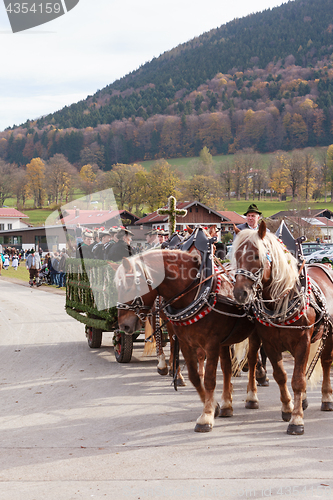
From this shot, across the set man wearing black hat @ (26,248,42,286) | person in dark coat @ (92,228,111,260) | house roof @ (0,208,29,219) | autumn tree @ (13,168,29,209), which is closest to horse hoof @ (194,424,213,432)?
person in dark coat @ (92,228,111,260)

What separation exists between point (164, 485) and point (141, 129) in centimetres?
13163

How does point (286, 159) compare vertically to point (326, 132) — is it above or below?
below

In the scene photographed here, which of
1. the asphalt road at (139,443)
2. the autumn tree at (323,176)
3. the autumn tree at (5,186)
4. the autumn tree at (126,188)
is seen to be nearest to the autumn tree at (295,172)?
the autumn tree at (323,176)

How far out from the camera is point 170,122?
5133 inches

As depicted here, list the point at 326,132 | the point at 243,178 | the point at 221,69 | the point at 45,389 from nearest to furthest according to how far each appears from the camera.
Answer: the point at 45,389, the point at 243,178, the point at 326,132, the point at 221,69

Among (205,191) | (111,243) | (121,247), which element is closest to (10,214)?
(205,191)

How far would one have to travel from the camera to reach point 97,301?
8422mm

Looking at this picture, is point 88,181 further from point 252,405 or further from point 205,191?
point 252,405

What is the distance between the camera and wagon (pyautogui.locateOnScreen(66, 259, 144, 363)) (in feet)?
25.8

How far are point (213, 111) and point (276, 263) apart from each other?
14070cm

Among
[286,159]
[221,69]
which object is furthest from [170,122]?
[221,69]

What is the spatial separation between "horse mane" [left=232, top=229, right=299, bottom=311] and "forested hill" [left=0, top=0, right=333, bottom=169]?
116481 millimetres

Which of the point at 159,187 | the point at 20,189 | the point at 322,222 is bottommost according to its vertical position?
the point at 322,222

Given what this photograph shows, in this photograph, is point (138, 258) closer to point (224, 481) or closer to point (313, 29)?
point (224, 481)
